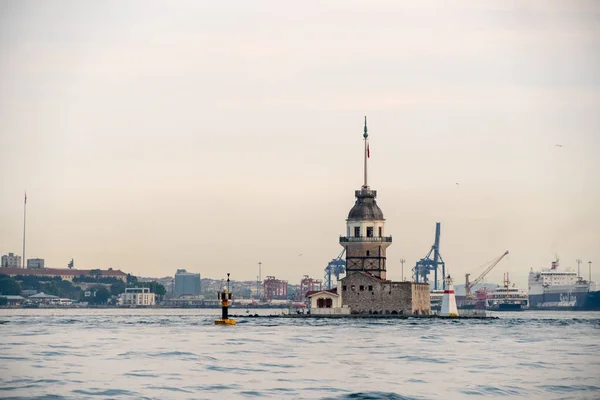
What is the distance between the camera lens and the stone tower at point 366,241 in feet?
436

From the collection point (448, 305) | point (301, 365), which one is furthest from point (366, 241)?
point (301, 365)

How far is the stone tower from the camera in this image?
132875 millimetres

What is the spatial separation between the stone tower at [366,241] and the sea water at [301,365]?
33.7 m

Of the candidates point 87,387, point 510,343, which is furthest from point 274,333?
point 87,387

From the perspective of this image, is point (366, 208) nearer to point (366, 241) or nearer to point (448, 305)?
point (366, 241)

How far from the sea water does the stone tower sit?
33.7 m

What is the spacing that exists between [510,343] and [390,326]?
85.2 ft

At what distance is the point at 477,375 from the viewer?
196 ft

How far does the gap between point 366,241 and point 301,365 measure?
68.9 m

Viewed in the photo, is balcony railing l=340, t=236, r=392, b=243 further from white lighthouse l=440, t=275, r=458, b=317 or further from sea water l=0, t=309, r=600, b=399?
sea water l=0, t=309, r=600, b=399

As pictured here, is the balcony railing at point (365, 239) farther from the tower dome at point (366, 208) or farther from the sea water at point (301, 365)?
the sea water at point (301, 365)

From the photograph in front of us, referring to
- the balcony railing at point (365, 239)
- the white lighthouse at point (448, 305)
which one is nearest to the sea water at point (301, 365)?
the white lighthouse at point (448, 305)

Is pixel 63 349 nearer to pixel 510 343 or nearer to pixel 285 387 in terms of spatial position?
pixel 285 387

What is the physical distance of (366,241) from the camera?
133 meters
